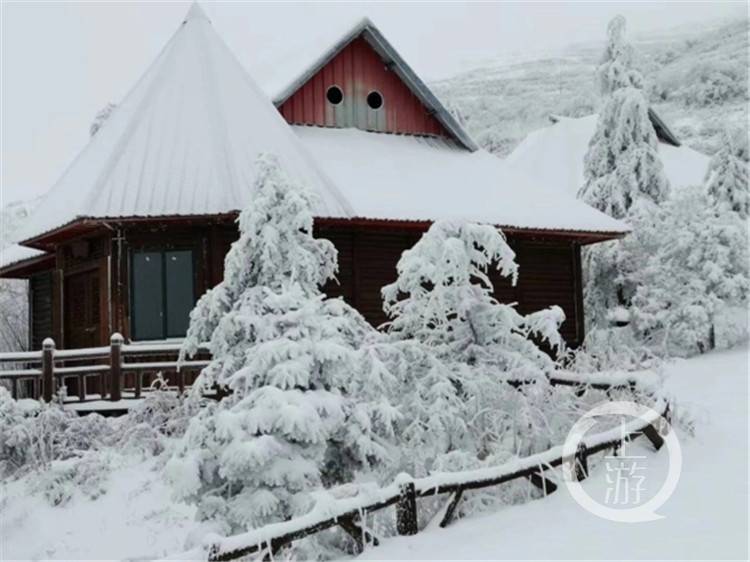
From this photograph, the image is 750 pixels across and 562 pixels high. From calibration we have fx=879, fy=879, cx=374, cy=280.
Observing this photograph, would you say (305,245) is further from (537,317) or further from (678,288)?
(678,288)

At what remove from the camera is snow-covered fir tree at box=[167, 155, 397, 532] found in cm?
838

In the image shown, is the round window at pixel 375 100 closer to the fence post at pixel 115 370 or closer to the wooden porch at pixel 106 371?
the wooden porch at pixel 106 371

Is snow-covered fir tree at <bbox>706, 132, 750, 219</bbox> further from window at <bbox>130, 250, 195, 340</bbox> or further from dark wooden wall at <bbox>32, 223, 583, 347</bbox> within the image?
window at <bbox>130, 250, 195, 340</bbox>

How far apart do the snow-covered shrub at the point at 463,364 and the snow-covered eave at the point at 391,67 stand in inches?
370

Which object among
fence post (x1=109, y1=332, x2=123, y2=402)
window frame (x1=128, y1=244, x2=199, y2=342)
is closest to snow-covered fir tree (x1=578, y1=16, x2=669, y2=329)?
window frame (x1=128, y1=244, x2=199, y2=342)

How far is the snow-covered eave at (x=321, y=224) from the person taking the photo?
14.8 metres

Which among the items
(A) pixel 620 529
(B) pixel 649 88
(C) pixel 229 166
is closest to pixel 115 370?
(C) pixel 229 166

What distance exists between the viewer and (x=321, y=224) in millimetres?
16344

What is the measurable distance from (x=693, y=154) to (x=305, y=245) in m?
28.7

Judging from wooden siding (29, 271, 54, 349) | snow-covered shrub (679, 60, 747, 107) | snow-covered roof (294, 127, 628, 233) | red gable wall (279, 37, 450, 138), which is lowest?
wooden siding (29, 271, 54, 349)

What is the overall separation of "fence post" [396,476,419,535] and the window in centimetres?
826

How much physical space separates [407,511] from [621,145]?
20119 millimetres

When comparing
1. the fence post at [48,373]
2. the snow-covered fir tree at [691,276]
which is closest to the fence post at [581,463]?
the fence post at [48,373]

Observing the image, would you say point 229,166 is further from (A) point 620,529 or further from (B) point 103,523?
(A) point 620,529
